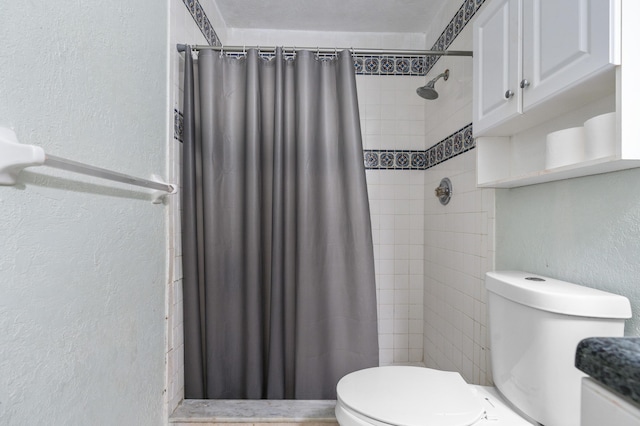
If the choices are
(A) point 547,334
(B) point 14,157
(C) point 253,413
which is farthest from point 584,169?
(C) point 253,413

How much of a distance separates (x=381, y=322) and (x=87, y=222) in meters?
1.89

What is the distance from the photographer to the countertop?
0.27m

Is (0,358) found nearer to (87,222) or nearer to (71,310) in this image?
(71,310)

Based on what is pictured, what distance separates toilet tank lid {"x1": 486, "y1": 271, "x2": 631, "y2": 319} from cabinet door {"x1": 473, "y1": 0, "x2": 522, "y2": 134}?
528 mm

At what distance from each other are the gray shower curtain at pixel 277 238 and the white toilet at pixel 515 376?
0.35m

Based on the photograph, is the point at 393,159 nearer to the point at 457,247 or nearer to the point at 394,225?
the point at 394,225

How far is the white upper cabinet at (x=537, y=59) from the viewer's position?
76 cm

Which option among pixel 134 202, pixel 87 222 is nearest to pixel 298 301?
pixel 134 202

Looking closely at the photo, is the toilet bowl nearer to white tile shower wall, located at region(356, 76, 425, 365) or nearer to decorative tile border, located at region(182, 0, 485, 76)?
white tile shower wall, located at region(356, 76, 425, 365)

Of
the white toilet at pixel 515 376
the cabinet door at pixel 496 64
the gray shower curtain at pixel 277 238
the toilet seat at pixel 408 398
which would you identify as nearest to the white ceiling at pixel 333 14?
the gray shower curtain at pixel 277 238

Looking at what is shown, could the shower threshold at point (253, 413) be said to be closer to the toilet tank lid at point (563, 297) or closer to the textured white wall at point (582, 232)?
the toilet tank lid at point (563, 297)

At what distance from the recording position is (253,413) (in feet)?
4.26

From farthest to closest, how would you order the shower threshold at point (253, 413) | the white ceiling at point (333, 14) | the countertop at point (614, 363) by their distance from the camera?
the white ceiling at point (333, 14), the shower threshold at point (253, 413), the countertop at point (614, 363)

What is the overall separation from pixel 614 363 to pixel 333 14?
2.21 meters
